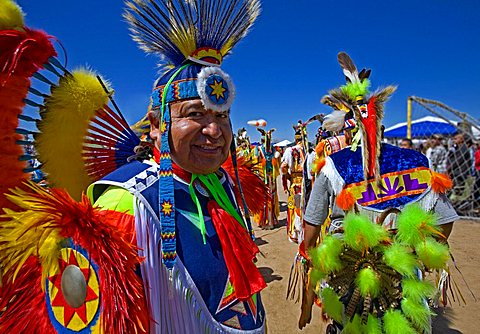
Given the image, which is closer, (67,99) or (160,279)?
(160,279)

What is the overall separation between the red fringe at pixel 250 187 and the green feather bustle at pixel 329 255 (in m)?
0.43

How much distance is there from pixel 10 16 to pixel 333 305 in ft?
6.34

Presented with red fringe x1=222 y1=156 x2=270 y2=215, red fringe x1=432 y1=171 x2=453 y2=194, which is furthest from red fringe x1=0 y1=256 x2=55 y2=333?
red fringe x1=432 y1=171 x2=453 y2=194

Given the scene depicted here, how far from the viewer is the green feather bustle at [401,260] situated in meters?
1.62

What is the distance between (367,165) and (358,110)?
0.43 meters

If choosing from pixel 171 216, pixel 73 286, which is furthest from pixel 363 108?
pixel 73 286

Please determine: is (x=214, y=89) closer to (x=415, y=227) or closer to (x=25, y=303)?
(x=25, y=303)

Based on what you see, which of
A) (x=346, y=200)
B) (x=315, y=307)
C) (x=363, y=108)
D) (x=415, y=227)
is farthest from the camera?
(x=315, y=307)

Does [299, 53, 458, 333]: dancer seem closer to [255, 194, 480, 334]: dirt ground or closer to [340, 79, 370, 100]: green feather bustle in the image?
[340, 79, 370, 100]: green feather bustle

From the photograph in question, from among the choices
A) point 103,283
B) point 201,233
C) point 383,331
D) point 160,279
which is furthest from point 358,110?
point 103,283

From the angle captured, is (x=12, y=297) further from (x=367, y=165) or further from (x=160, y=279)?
(x=367, y=165)

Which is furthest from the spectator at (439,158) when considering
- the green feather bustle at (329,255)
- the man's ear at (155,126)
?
the man's ear at (155,126)

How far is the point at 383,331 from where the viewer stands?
5.66 feet

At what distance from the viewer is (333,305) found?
1.90 m
